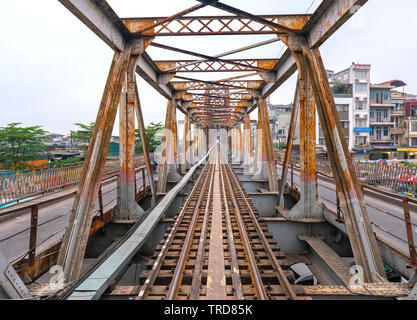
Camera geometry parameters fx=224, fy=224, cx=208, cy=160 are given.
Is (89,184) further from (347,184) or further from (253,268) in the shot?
(347,184)

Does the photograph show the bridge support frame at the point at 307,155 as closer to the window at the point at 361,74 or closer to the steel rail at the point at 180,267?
the steel rail at the point at 180,267

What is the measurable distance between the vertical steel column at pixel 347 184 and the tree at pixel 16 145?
22.3m

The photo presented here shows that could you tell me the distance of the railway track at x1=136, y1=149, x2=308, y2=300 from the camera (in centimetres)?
338

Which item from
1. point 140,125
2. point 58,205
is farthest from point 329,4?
point 58,205

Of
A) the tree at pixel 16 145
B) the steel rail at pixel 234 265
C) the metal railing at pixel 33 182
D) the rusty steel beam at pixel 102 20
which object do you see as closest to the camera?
the steel rail at pixel 234 265

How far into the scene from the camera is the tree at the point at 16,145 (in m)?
19.7

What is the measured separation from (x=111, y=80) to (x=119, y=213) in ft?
13.3

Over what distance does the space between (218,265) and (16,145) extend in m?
24.5

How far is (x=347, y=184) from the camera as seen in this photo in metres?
4.94

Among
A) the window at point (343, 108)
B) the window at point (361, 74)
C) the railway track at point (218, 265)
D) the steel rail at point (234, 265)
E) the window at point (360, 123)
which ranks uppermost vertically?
the window at point (361, 74)

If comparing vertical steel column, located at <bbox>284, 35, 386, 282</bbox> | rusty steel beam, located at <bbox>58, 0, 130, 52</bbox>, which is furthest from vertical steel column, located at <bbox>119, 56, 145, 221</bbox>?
vertical steel column, located at <bbox>284, 35, 386, 282</bbox>

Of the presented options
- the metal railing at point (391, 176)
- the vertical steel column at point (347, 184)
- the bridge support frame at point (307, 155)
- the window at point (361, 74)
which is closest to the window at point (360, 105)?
the window at point (361, 74)

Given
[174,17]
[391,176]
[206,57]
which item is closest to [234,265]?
[174,17]
